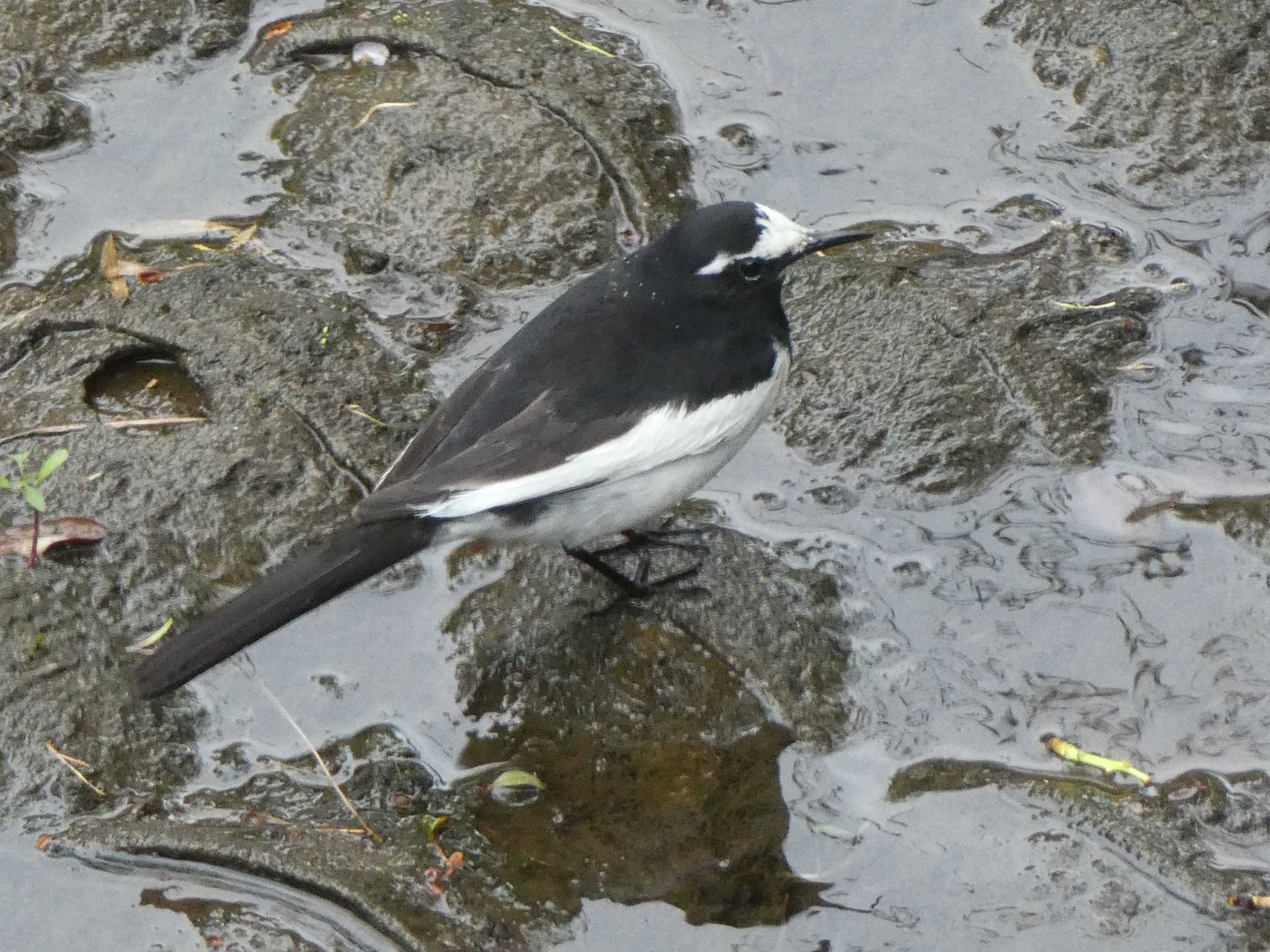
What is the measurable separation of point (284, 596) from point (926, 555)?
180cm

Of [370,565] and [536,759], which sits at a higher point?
[370,565]

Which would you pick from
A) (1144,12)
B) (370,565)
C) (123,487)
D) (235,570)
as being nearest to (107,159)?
(123,487)

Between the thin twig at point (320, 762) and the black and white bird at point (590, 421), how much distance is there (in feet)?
1.45

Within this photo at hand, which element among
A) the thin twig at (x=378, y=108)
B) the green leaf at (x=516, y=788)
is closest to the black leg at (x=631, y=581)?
the green leaf at (x=516, y=788)

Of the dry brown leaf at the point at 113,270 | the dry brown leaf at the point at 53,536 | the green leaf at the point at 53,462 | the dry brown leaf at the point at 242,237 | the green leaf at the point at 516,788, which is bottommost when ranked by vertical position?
the green leaf at the point at 516,788

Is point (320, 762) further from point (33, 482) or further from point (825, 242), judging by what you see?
point (825, 242)

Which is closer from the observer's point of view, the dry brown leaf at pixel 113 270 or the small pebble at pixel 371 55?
the dry brown leaf at pixel 113 270

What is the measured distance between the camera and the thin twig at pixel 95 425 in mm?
4457

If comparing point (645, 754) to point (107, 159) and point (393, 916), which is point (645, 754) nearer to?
point (393, 916)

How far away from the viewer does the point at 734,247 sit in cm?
402

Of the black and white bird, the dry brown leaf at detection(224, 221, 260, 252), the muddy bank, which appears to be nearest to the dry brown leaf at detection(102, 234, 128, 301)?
the dry brown leaf at detection(224, 221, 260, 252)

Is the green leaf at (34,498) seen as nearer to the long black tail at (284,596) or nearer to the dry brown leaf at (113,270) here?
the long black tail at (284,596)

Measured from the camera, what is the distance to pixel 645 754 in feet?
12.5

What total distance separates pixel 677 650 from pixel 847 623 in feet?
1.54
